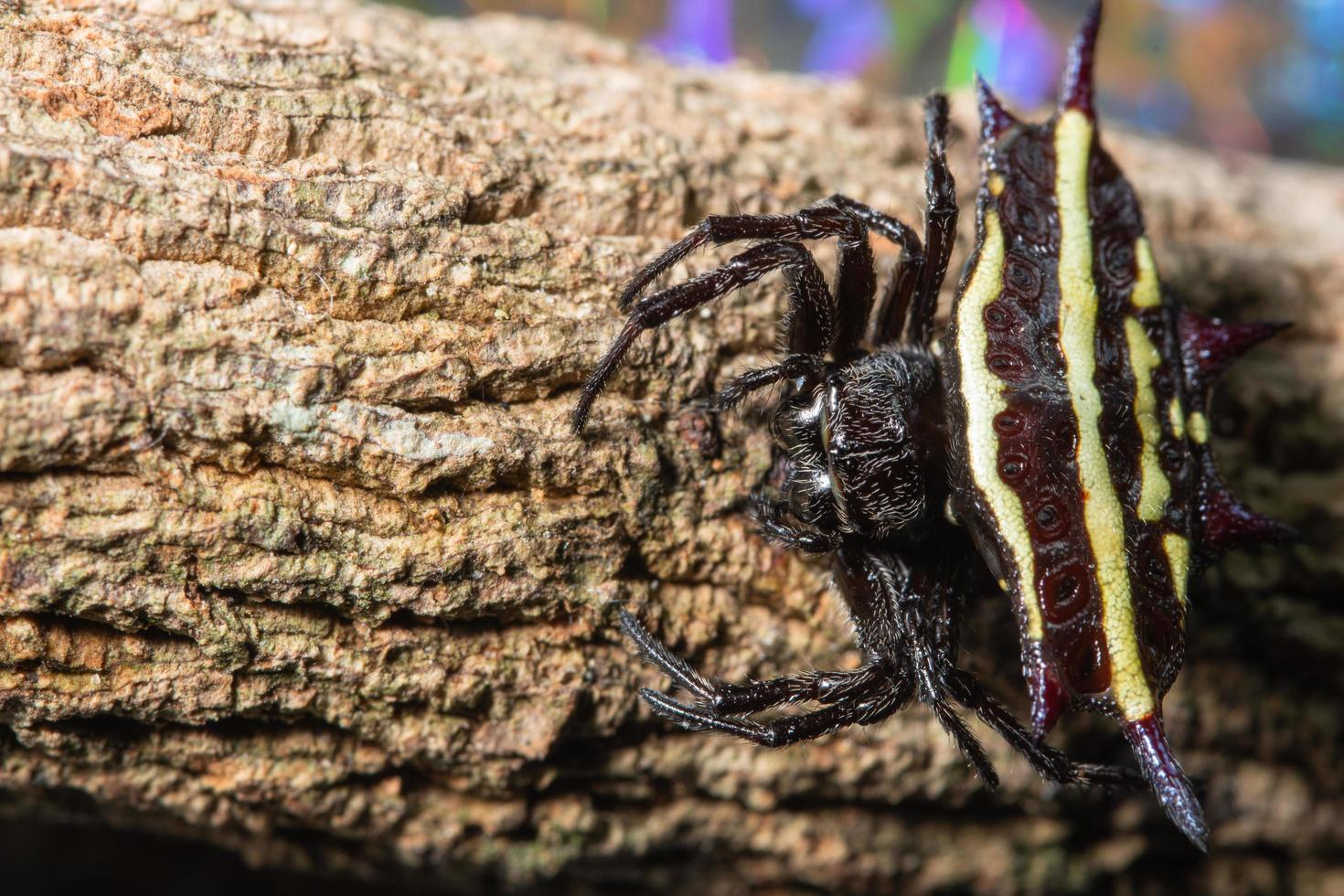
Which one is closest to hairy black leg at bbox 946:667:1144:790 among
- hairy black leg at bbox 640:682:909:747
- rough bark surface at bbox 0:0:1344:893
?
hairy black leg at bbox 640:682:909:747

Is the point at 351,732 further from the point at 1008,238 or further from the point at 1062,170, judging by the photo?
the point at 1062,170

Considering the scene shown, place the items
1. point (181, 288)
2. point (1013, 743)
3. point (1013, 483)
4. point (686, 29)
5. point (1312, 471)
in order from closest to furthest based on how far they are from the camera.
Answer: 1. point (181, 288)
2. point (1013, 483)
3. point (1013, 743)
4. point (1312, 471)
5. point (686, 29)

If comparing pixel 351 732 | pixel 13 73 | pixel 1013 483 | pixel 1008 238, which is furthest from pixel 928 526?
pixel 13 73

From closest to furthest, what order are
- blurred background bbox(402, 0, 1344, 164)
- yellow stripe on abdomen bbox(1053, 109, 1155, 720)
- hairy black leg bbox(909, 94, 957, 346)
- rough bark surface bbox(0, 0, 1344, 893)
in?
rough bark surface bbox(0, 0, 1344, 893) < yellow stripe on abdomen bbox(1053, 109, 1155, 720) < hairy black leg bbox(909, 94, 957, 346) < blurred background bbox(402, 0, 1344, 164)

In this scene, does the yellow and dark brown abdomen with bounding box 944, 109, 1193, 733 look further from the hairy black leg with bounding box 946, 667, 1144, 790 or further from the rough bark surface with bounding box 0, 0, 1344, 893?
the rough bark surface with bounding box 0, 0, 1344, 893

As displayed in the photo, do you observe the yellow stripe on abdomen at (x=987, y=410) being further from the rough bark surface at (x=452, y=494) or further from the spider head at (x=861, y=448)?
the rough bark surface at (x=452, y=494)

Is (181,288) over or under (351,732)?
over

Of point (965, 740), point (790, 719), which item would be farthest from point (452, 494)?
point (965, 740)

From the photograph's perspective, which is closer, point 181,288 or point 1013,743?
point 181,288
